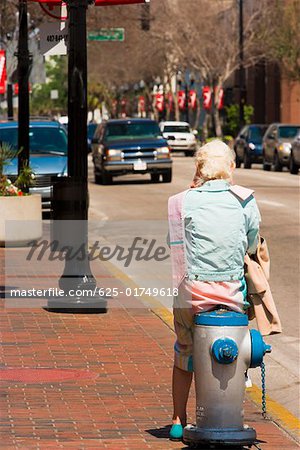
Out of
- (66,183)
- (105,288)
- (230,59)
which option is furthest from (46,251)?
(230,59)

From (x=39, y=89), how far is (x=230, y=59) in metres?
44.1

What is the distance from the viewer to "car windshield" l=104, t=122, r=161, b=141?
38.7 m

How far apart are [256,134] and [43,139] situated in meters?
27.2

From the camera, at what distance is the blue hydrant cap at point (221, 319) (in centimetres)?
→ 673

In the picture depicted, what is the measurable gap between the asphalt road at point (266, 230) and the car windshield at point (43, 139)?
1.56 metres

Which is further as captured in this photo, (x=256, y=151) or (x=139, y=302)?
(x=256, y=151)

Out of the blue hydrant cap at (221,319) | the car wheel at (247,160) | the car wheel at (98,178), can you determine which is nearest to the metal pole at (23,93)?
the blue hydrant cap at (221,319)

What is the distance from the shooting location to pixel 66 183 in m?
12.0

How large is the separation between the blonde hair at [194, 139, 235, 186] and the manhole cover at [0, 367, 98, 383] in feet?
8.56

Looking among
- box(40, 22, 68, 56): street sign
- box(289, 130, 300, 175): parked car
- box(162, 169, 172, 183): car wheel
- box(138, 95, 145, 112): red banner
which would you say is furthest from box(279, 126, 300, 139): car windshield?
box(138, 95, 145, 112): red banner

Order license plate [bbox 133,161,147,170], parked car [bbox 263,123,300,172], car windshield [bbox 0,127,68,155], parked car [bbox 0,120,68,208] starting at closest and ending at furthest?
parked car [bbox 0,120,68,208]
car windshield [bbox 0,127,68,155]
license plate [bbox 133,161,147,170]
parked car [bbox 263,123,300,172]

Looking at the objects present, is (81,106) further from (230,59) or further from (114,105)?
(114,105)

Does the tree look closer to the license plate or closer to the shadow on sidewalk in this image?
the license plate

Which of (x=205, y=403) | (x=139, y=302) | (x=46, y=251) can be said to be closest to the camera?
(x=205, y=403)
